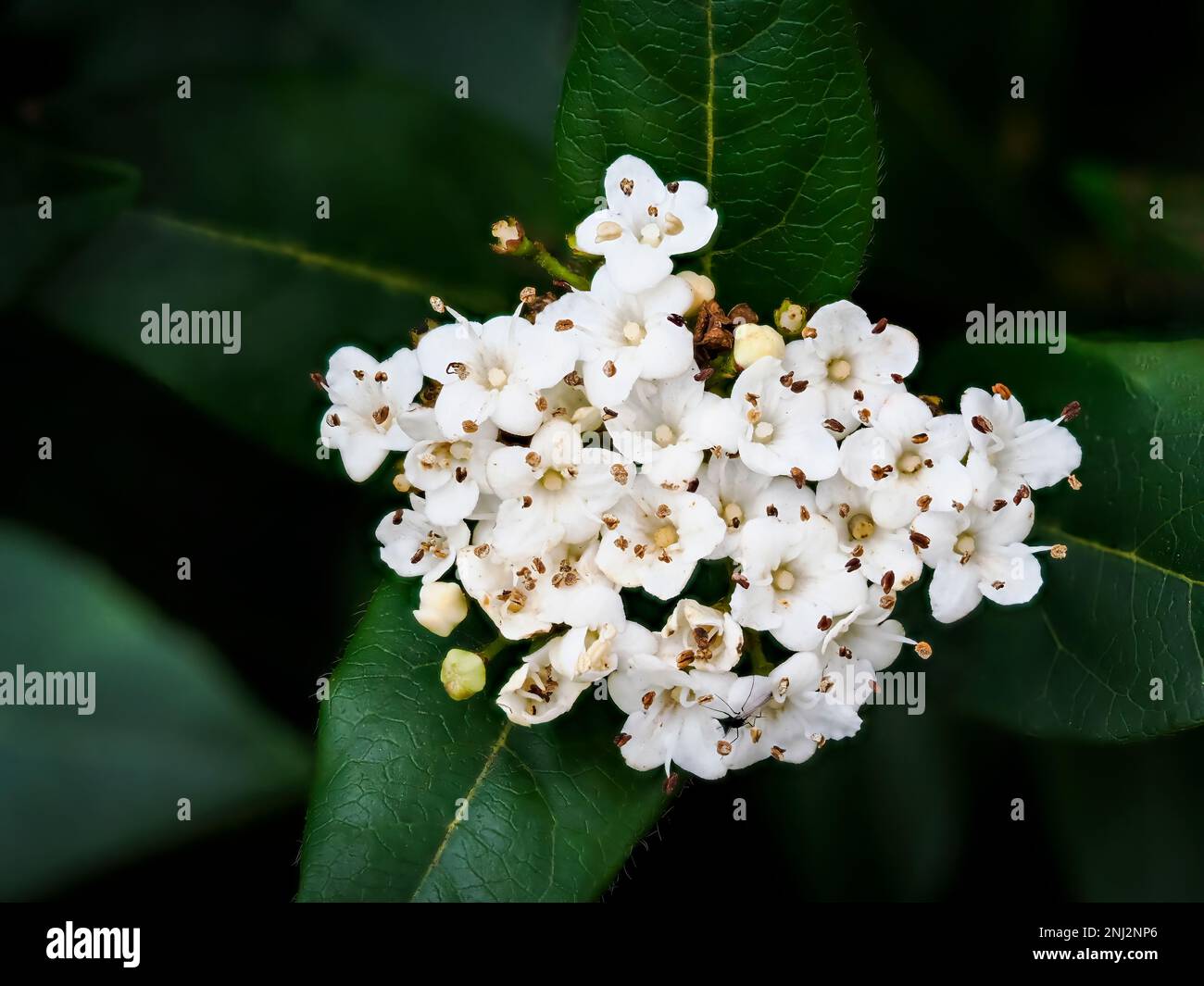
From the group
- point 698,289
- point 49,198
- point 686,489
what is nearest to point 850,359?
point 698,289

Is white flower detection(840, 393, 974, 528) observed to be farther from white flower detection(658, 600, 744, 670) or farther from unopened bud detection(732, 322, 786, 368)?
white flower detection(658, 600, 744, 670)

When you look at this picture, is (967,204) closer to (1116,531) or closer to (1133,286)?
(1133,286)

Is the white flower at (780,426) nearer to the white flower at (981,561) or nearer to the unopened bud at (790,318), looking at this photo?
the unopened bud at (790,318)

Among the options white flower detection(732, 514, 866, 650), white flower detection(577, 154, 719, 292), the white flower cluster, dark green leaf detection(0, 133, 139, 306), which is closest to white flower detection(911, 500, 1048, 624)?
the white flower cluster

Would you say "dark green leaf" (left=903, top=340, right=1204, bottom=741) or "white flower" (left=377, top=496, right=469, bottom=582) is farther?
"dark green leaf" (left=903, top=340, right=1204, bottom=741)

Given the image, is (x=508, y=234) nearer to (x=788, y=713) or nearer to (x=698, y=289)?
(x=698, y=289)

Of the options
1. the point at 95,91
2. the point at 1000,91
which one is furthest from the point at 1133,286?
the point at 95,91

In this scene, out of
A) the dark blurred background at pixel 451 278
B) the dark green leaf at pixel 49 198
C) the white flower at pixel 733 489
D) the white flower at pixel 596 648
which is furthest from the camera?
the dark blurred background at pixel 451 278

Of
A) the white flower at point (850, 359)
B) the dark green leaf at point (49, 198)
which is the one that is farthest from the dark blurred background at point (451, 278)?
the white flower at point (850, 359)
